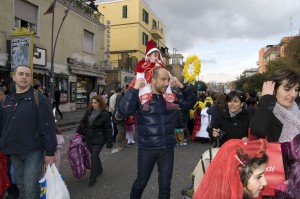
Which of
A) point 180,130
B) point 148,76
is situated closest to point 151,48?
point 148,76

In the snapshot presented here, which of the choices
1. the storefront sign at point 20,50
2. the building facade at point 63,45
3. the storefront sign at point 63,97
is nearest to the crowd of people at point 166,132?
the storefront sign at point 20,50

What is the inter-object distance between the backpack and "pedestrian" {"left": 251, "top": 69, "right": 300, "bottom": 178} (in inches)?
145

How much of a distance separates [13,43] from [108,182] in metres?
10.5

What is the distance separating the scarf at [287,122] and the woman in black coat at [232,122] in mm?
1407

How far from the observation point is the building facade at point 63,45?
13.8 meters

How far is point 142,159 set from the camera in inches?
134

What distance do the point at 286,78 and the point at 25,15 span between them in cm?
1550

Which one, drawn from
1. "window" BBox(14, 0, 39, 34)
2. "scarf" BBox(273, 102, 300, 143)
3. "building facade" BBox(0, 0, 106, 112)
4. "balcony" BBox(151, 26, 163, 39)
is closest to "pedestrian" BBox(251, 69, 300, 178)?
"scarf" BBox(273, 102, 300, 143)

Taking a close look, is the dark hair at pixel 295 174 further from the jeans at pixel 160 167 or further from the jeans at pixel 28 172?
the jeans at pixel 28 172

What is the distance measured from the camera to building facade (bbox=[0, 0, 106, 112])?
45.4 ft

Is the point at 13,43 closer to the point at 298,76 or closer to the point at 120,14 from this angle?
the point at 298,76

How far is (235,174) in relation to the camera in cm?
178

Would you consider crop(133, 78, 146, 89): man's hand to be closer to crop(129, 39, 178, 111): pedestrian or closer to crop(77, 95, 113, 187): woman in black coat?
crop(129, 39, 178, 111): pedestrian

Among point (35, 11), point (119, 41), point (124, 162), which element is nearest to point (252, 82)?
point (119, 41)
